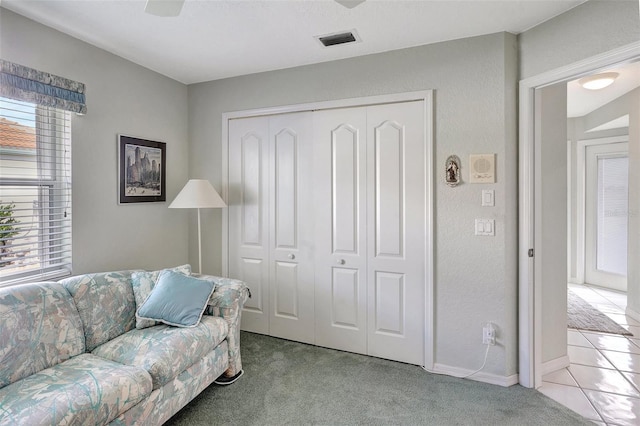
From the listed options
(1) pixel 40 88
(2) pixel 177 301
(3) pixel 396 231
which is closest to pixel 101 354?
(2) pixel 177 301

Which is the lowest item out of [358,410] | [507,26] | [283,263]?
[358,410]

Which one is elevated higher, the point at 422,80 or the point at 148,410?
the point at 422,80

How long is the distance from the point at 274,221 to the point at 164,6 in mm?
1990

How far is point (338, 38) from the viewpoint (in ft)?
8.20

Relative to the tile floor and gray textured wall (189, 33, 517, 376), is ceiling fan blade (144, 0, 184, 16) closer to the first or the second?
gray textured wall (189, 33, 517, 376)

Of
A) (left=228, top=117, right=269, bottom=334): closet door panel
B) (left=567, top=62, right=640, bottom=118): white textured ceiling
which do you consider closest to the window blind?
(left=567, top=62, right=640, bottom=118): white textured ceiling

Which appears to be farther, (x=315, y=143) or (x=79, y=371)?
(x=315, y=143)

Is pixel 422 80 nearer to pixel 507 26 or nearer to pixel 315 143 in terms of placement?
pixel 507 26

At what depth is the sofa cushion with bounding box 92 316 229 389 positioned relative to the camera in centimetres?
183

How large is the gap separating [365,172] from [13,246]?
2.44m

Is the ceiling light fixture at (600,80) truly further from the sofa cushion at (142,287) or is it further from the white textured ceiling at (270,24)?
the sofa cushion at (142,287)

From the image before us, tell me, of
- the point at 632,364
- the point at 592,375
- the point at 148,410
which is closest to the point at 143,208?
the point at 148,410

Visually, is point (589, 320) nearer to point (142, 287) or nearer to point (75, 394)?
point (142, 287)

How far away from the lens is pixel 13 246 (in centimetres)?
216
